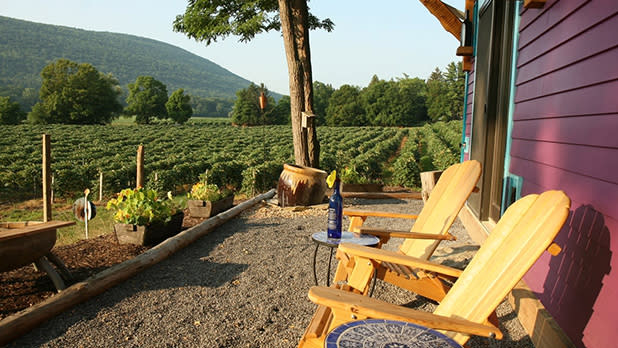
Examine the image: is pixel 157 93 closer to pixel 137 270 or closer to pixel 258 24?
pixel 258 24

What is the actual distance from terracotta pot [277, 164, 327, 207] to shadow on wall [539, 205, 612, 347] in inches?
199

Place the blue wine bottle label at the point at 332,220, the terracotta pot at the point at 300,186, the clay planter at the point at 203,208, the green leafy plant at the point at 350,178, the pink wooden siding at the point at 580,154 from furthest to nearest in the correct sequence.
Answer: the green leafy plant at the point at 350,178 < the terracotta pot at the point at 300,186 < the clay planter at the point at 203,208 < the blue wine bottle label at the point at 332,220 < the pink wooden siding at the point at 580,154

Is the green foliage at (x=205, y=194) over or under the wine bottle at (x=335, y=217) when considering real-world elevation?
under

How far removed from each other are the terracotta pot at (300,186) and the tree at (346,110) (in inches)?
2700

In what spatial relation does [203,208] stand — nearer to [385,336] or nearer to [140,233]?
[140,233]

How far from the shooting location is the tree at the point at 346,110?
75.5 meters

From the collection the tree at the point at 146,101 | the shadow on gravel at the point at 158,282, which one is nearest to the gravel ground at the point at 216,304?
the shadow on gravel at the point at 158,282

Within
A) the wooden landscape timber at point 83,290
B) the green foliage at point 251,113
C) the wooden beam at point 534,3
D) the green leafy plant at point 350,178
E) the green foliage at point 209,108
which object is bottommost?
the wooden landscape timber at point 83,290

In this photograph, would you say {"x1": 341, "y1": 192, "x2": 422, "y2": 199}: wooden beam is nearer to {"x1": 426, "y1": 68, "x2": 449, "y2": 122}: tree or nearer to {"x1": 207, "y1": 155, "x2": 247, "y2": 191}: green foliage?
{"x1": 207, "y1": 155, "x2": 247, "y2": 191}: green foliage

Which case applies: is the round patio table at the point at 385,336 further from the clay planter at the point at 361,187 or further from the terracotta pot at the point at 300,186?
the clay planter at the point at 361,187

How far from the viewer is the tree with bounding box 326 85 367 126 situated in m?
75.5

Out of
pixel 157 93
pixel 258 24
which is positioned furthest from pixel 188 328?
pixel 157 93

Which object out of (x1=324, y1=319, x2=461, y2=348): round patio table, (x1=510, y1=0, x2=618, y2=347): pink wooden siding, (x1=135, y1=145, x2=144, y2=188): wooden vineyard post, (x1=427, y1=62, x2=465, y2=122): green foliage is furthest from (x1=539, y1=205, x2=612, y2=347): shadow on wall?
(x1=427, y1=62, x2=465, y2=122): green foliage

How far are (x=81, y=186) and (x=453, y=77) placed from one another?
7486 cm
